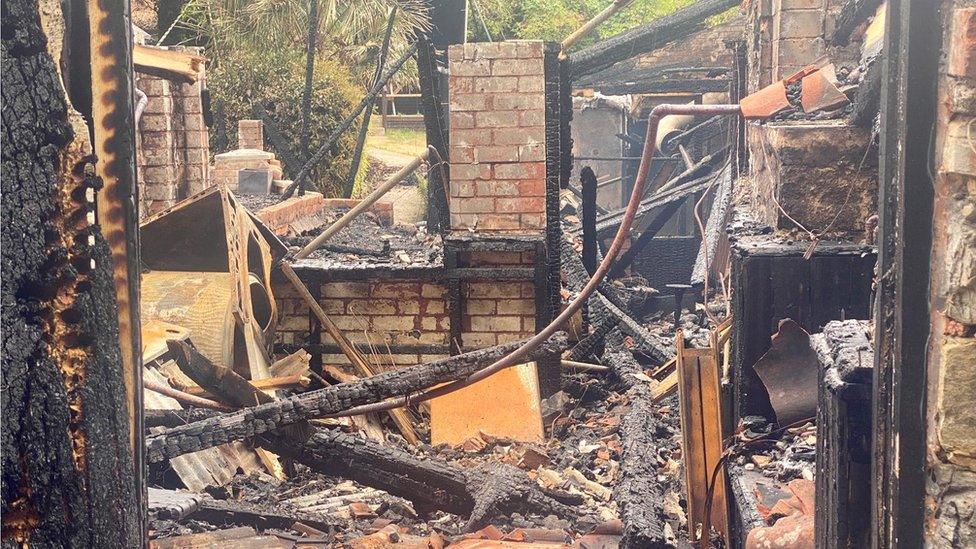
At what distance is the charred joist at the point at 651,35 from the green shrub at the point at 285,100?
569cm

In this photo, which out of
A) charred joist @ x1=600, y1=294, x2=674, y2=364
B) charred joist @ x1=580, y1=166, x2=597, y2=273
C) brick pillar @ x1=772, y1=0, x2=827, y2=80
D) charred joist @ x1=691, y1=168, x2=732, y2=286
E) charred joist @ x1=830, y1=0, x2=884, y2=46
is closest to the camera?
charred joist @ x1=830, y1=0, x2=884, y2=46

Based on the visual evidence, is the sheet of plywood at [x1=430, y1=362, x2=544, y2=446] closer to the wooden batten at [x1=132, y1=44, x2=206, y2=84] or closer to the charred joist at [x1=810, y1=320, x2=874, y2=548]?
the wooden batten at [x1=132, y1=44, x2=206, y2=84]

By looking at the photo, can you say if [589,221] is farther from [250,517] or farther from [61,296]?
[61,296]

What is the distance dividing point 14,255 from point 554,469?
3826 mm

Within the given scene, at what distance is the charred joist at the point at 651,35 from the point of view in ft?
31.8

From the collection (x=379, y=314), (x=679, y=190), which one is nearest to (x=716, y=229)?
(x=679, y=190)

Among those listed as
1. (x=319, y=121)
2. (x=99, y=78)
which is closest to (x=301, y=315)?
(x=99, y=78)

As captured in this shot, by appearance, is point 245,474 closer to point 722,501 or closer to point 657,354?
point 722,501

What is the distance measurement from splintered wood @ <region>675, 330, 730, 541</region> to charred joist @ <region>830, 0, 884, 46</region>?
Result: 2.40 meters

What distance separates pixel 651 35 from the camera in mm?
9766

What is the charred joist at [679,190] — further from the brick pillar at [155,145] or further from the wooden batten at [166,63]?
the wooden batten at [166,63]

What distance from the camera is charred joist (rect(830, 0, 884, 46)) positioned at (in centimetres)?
538

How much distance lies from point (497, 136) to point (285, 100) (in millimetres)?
9803

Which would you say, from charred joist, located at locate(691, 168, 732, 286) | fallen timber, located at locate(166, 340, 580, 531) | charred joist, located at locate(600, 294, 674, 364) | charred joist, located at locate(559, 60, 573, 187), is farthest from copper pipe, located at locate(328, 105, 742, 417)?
charred joist, located at locate(691, 168, 732, 286)
